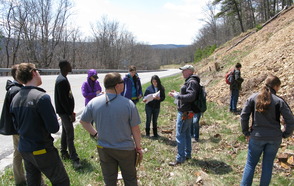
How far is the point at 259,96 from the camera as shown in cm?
351

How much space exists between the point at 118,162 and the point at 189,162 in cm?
246

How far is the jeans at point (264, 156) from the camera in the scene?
3.61 m

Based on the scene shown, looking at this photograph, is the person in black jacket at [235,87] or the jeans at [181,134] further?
the person in black jacket at [235,87]

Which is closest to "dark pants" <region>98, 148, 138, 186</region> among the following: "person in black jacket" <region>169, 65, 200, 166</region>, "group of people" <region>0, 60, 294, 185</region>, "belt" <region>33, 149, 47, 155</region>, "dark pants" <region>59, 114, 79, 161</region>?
"group of people" <region>0, 60, 294, 185</region>

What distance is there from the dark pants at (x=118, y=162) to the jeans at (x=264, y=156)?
189cm

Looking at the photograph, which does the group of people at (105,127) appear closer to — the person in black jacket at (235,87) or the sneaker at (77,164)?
the sneaker at (77,164)

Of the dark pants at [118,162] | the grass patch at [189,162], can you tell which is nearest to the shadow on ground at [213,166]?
the grass patch at [189,162]

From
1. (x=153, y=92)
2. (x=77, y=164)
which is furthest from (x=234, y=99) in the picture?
(x=77, y=164)

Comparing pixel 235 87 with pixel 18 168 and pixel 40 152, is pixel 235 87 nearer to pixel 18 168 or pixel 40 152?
pixel 18 168

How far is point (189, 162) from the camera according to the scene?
16.9ft

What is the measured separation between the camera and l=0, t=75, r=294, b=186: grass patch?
14.1 feet

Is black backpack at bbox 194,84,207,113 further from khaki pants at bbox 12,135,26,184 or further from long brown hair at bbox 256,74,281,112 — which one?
khaki pants at bbox 12,135,26,184

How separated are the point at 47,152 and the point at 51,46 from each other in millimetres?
42467

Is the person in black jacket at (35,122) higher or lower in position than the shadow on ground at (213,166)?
higher
